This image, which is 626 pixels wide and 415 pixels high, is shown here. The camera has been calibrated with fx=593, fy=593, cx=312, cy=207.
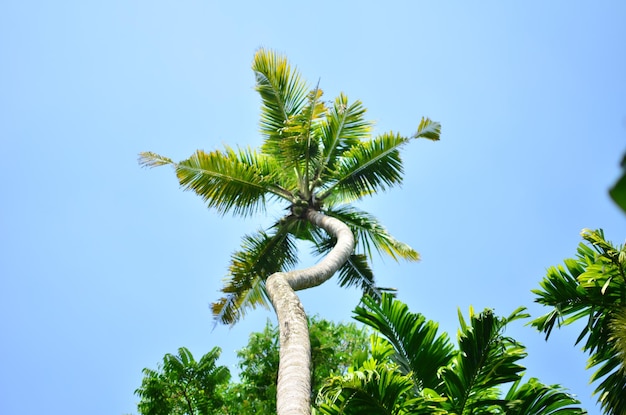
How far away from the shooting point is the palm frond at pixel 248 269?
40.4 feet

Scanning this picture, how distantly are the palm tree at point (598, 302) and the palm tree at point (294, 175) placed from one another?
528 cm

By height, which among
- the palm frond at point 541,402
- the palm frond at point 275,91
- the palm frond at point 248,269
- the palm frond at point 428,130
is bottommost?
the palm frond at point 541,402

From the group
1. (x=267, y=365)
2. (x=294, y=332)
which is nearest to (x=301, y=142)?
(x=267, y=365)

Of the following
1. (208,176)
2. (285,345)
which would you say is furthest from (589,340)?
(208,176)

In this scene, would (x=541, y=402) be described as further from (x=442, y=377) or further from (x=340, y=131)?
(x=340, y=131)

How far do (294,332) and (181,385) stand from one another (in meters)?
4.99

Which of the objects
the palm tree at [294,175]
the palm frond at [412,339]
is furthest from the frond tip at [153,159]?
the palm frond at [412,339]

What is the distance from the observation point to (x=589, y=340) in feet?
21.1

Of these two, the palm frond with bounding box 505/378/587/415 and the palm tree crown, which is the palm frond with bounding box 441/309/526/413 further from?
the palm tree crown

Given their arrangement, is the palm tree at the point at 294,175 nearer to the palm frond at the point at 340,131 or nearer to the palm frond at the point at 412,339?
the palm frond at the point at 340,131

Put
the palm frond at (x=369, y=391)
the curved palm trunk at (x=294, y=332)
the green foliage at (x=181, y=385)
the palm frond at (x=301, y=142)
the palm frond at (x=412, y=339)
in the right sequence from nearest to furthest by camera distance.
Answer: the palm frond at (x=369, y=391) → the curved palm trunk at (x=294, y=332) → the palm frond at (x=412, y=339) → the green foliage at (x=181, y=385) → the palm frond at (x=301, y=142)

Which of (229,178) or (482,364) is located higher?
(229,178)

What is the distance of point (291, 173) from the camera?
488 inches

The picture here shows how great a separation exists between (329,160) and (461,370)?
25.1ft
